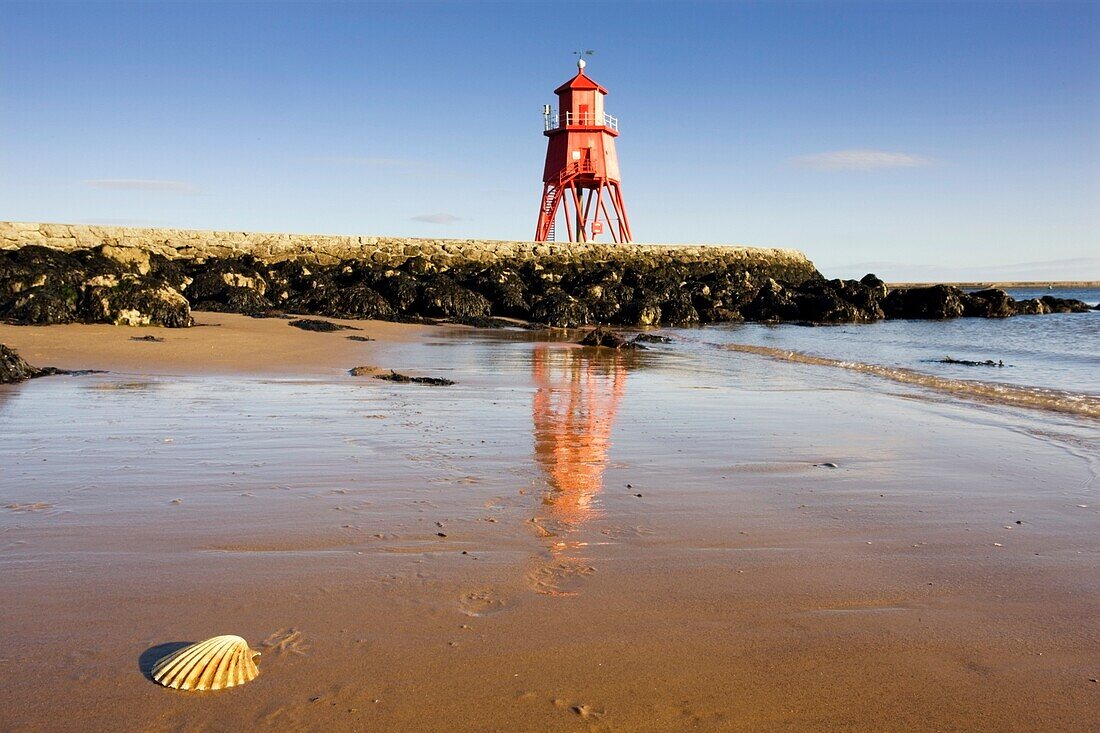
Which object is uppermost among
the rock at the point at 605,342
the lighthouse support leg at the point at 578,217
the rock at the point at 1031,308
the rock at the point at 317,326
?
the lighthouse support leg at the point at 578,217

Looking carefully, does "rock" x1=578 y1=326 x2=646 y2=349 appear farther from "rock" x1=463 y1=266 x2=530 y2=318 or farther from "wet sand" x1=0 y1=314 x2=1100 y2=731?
"wet sand" x1=0 y1=314 x2=1100 y2=731

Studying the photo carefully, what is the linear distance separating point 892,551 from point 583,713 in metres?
2.01

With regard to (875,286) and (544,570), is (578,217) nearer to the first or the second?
(875,286)

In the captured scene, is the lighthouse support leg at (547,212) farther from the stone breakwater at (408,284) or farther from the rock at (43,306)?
the rock at (43,306)

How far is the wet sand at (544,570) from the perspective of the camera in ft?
7.60

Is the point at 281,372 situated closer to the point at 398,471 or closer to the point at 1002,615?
the point at 398,471

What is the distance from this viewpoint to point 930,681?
97.3 inches

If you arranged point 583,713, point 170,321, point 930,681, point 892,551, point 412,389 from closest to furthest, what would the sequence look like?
point 583,713 → point 930,681 → point 892,551 → point 412,389 → point 170,321

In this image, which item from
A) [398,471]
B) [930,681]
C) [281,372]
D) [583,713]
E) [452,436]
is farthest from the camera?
[281,372]

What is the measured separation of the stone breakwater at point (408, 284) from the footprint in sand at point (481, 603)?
493 inches

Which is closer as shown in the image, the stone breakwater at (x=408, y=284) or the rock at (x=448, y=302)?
the stone breakwater at (x=408, y=284)

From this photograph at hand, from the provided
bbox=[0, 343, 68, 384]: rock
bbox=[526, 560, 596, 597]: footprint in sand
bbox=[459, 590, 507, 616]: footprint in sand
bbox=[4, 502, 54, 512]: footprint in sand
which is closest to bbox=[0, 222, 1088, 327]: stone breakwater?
bbox=[0, 343, 68, 384]: rock

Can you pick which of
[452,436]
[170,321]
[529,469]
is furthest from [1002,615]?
[170,321]

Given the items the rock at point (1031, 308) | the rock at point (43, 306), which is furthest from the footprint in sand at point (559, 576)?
the rock at point (1031, 308)
